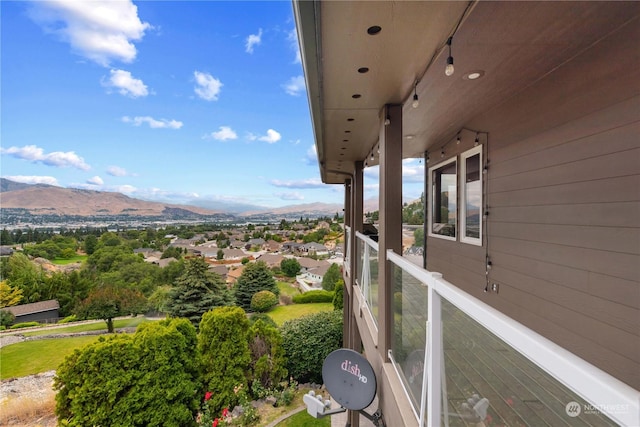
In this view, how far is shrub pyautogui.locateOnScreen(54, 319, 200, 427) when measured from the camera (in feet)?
23.9

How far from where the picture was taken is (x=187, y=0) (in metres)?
26.5

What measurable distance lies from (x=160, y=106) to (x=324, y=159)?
66.5 m

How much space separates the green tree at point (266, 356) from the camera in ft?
32.4

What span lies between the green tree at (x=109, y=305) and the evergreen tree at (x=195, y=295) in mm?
Result: 8332

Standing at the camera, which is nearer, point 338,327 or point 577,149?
point 577,149

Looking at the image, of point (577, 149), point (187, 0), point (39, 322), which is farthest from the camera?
point (187, 0)

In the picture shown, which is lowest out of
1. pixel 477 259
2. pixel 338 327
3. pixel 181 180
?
pixel 338 327

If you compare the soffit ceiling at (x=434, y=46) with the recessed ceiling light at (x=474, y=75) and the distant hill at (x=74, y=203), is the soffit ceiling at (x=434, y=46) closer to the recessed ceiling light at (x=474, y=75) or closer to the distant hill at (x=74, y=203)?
the recessed ceiling light at (x=474, y=75)

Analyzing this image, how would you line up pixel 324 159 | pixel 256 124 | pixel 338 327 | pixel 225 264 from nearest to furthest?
pixel 324 159
pixel 338 327
pixel 225 264
pixel 256 124

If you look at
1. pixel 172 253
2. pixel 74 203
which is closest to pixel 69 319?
pixel 172 253

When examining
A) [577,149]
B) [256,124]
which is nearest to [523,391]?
[577,149]

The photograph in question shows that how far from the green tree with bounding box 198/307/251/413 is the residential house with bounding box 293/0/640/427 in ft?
22.5

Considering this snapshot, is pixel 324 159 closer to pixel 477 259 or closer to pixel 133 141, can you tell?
pixel 477 259

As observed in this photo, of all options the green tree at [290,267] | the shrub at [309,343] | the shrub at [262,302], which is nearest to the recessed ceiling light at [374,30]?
the shrub at [309,343]
